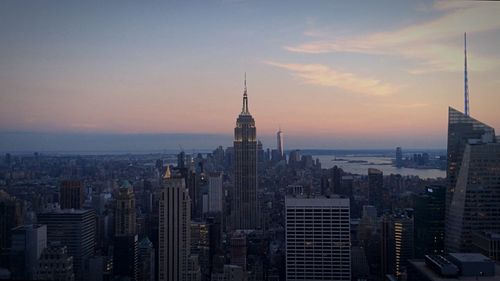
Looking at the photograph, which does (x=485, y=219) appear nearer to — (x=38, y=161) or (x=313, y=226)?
(x=313, y=226)

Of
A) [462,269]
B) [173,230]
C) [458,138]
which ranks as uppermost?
[458,138]

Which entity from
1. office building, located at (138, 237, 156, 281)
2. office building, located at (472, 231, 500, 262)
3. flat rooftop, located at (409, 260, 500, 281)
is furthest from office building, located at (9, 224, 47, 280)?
office building, located at (472, 231, 500, 262)

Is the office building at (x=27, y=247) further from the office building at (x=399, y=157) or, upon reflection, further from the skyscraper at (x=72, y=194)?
the office building at (x=399, y=157)

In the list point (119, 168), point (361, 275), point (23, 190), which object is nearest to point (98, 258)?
point (119, 168)

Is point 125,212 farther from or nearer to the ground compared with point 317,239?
farther from the ground

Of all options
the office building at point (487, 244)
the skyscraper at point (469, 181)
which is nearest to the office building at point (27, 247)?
the office building at point (487, 244)

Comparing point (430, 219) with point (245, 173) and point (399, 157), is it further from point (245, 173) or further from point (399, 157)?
point (245, 173)

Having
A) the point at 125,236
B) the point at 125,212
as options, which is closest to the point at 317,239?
the point at 125,236
